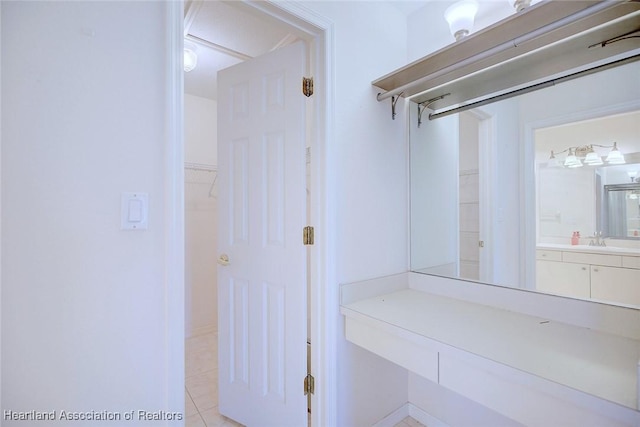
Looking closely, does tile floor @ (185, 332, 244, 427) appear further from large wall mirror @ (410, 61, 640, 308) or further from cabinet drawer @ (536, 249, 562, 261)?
cabinet drawer @ (536, 249, 562, 261)

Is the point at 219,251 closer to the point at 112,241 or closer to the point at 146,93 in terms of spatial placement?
the point at 112,241

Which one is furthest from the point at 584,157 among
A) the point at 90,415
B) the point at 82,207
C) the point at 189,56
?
the point at 189,56

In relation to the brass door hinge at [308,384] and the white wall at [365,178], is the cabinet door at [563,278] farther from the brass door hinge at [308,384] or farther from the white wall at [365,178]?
the brass door hinge at [308,384]

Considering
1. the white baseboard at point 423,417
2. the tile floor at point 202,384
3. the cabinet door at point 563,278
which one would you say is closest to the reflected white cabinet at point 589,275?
the cabinet door at point 563,278

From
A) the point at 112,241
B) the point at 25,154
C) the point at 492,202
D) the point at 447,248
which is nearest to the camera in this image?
the point at 25,154

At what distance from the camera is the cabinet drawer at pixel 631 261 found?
3.55 feet

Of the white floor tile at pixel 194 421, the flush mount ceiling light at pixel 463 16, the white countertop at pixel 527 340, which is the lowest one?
the white floor tile at pixel 194 421

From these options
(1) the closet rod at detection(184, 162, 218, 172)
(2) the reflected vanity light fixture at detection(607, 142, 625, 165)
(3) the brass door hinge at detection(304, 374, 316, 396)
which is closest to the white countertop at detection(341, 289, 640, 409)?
(3) the brass door hinge at detection(304, 374, 316, 396)

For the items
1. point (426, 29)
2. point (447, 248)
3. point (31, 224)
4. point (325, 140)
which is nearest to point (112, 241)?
point (31, 224)

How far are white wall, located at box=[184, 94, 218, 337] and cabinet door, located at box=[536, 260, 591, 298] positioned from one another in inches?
107

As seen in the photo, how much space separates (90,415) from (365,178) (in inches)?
54.0

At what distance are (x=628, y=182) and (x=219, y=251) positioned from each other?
1912 millimetres

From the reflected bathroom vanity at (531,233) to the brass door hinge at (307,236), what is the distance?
0.93ft

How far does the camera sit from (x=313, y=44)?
1447 millimetres
